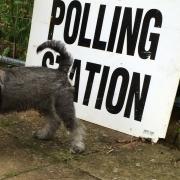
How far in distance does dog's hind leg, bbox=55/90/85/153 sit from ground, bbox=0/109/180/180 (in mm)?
107

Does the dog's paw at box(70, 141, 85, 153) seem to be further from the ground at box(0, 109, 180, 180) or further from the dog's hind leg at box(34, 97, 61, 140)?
the dog's hind leg at box(34, 97, 61, 140)

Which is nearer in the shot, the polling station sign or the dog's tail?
the dog's tail

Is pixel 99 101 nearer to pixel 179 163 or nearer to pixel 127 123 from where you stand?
pixel 127 123

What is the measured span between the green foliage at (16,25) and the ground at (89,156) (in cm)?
212

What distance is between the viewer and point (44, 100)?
17.7ft

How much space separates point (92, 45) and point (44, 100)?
127 centimetres

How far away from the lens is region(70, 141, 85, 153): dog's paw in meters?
5.44

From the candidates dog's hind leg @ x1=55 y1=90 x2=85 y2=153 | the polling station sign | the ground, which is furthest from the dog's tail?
the ground

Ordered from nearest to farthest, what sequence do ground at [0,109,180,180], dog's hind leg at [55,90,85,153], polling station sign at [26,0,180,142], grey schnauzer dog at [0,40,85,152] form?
ground at [0,109,180,180], grey schnauzer dog at [0,40,85,152], dog's hind leg at [55,90,85,153], polling station sign at [26,0,180,142]


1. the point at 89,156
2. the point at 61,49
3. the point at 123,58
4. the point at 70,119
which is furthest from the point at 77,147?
the point at 123,58

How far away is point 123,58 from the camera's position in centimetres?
607

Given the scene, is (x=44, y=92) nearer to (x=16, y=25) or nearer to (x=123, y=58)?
(x=123, y=58)

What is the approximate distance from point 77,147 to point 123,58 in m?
1.28

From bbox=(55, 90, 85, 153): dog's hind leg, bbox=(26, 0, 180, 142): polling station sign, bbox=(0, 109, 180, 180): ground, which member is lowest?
bbox=(0, 109, 180, 180): ground
